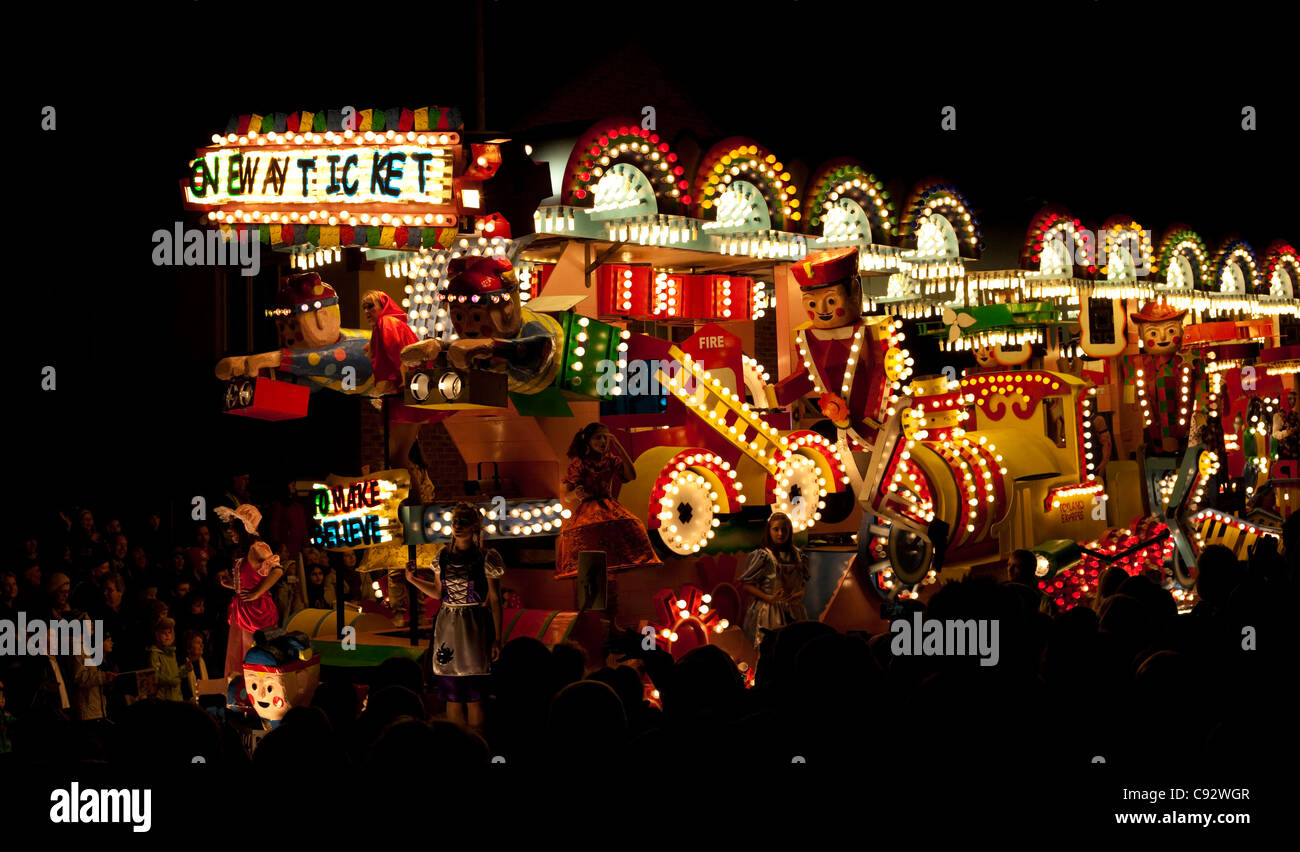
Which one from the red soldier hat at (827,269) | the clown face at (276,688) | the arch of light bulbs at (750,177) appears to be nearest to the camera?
the clown face at (276,688)

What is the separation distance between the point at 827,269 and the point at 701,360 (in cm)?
134

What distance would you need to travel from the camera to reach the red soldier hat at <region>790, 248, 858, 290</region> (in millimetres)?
11008

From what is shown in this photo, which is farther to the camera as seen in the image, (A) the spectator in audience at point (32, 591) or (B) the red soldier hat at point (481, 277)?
(B) the red soldier hat at point (481, 277)

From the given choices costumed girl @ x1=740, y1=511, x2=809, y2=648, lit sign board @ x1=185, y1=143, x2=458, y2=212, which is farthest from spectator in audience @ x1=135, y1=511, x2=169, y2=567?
costumed girl @ x1=740, y1=511, x2=809, y2=648

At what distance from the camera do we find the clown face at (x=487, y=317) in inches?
371

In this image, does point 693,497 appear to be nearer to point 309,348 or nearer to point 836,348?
point 836,348

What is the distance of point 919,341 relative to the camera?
20016mm

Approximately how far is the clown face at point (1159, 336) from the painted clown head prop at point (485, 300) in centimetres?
839

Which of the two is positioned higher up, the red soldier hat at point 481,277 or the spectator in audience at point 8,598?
the red soldier hat at point 481,277

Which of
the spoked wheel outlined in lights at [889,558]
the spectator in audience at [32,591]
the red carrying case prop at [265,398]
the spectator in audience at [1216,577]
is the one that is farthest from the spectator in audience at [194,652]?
the spectator in audience at [1216,577]

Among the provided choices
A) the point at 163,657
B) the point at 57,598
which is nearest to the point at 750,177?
the point at 163,657

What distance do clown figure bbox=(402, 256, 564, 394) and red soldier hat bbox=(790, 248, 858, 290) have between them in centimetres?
247

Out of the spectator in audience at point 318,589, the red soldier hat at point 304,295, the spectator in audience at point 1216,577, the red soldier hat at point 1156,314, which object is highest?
the red soldier hat at point 1156,314

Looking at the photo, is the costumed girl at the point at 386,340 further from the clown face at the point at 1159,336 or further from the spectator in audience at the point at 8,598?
the clown face at the point at 1159,336
